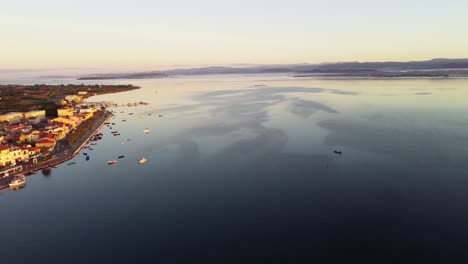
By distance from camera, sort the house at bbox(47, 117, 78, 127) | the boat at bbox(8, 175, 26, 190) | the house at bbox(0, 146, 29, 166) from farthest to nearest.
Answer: the house at bbox(47, 117, 78, 127), the house at bbox(0, 146, 29, 166), the boat at bbox(8, 175, 26, 190)

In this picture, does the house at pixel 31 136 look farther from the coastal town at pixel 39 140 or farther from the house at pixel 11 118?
the house at pixel 11 118


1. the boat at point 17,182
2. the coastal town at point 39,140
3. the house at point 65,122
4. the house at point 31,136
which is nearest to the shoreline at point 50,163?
the coastal town at point 39,140

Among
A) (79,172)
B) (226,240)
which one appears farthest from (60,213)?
(226,240)

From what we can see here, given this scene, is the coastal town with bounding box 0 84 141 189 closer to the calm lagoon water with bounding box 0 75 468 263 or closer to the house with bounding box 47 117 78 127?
the house with bounding box 47 117 78 127

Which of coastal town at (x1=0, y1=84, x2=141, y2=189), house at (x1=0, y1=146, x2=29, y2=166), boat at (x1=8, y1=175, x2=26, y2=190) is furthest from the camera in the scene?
house at (x1=0, y1=146, x2=29, y2=166)

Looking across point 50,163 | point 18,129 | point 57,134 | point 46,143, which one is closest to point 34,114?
point 18,129


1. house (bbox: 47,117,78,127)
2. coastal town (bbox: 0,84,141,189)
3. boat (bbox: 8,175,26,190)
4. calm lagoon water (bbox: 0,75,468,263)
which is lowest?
calm lagoon water (bbox: 0,75,468,263)

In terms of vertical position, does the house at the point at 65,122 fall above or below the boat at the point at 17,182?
above

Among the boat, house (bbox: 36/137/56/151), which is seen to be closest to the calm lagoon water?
the boat
